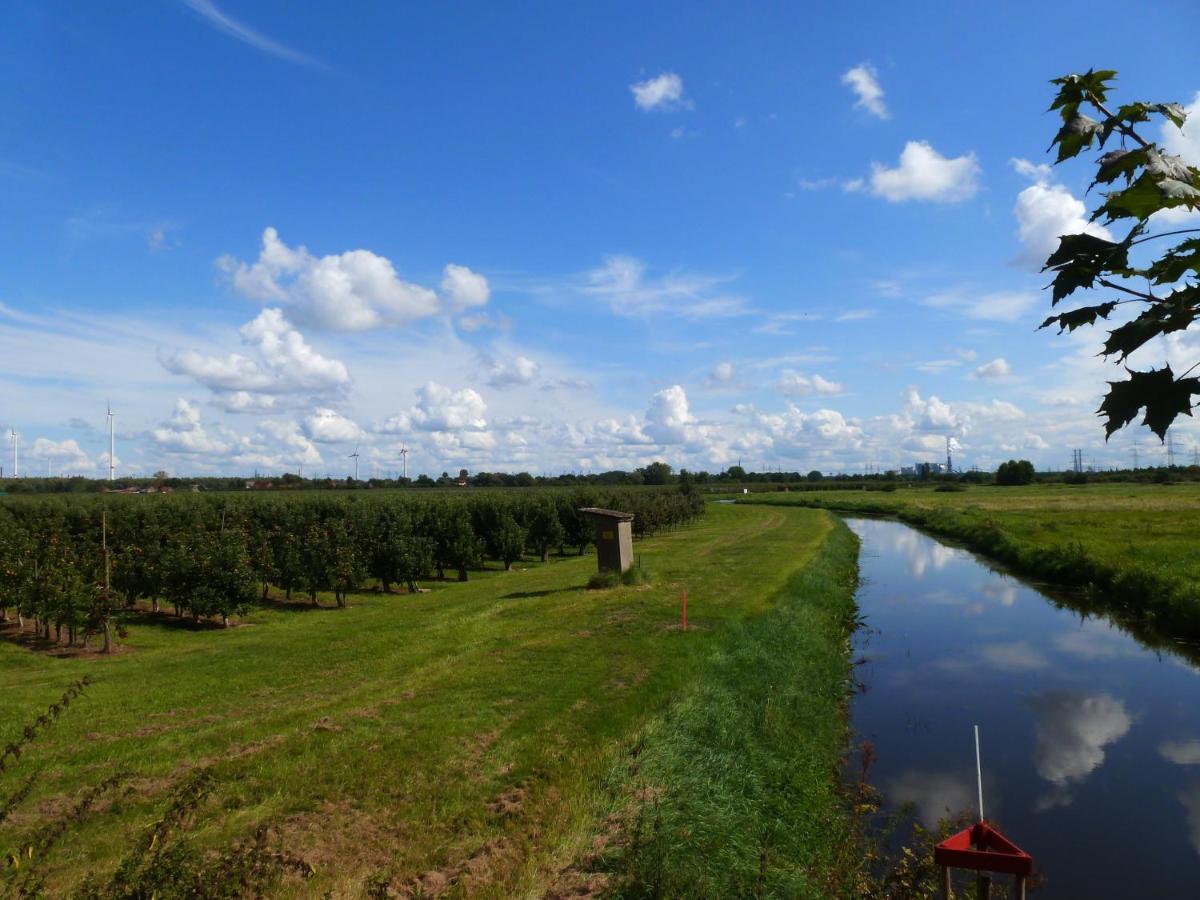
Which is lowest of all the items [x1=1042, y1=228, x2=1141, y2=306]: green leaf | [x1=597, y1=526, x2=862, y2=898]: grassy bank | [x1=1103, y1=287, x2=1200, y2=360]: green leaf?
[x1=597, y1=526, x2=862, y2=898]: grassy bank

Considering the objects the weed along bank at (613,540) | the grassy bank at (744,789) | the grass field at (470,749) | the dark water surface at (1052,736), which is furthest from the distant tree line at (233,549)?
the dark water surface at (1052,736)

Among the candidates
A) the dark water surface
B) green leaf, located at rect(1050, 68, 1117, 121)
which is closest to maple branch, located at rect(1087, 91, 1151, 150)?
green leaf, located at rect(1050, 68, 1117, 121)

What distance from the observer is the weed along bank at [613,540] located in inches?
822

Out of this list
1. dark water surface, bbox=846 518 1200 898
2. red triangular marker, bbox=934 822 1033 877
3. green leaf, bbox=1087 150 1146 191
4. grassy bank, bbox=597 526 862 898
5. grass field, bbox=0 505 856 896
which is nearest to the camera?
green leaf, bbox=1087 150 1146 191

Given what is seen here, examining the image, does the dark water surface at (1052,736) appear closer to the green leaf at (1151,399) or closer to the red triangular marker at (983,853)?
the red triangular marker at (983,853)

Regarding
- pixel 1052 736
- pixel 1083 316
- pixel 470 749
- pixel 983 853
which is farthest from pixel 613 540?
pixel 1083 316

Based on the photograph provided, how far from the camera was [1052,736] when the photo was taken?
12.3 meters

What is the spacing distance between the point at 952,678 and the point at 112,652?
19.4 m

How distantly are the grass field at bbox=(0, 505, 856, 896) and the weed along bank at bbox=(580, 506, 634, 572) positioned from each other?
3.31 m

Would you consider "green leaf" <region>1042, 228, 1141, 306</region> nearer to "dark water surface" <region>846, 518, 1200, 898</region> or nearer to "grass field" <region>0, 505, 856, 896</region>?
"grass field" <region>0, 505, 856, 896</region>

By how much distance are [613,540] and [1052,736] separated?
38.9ft

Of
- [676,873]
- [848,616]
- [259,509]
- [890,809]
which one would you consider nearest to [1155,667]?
[848,616]

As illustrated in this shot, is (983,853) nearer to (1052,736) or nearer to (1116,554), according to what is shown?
(1052,736)

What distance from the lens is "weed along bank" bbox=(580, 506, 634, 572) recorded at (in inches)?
822
